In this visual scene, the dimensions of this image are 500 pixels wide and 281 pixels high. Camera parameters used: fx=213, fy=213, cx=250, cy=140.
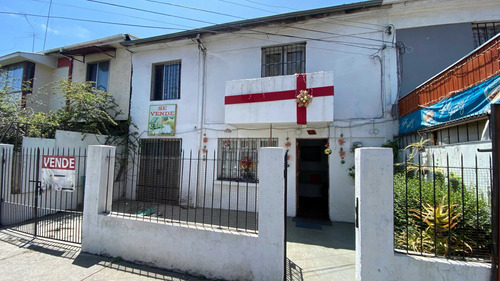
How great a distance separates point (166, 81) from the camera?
8.56 metres

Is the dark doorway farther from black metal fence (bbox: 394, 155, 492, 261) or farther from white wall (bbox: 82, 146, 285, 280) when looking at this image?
white wall (bbox: 82, 146, 285, 280)

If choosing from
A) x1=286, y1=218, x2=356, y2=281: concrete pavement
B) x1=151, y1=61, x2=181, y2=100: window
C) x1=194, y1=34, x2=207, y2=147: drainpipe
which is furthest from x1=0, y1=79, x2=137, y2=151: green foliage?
x1=286, y1=218, x2=356, y2=281: concrete pavement

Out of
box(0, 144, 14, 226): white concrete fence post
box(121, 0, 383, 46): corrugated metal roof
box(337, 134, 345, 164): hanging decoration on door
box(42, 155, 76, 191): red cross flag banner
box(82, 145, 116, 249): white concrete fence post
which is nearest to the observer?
box(82, 145, 116, 249): white concrete fence post

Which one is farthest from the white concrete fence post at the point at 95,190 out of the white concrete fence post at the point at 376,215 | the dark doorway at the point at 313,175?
the dark doorway at the point at 313,175

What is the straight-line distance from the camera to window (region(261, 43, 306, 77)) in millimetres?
7090

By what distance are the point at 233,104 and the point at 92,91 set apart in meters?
6.13

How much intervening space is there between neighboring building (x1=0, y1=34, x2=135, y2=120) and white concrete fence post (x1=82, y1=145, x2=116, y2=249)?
517 cm

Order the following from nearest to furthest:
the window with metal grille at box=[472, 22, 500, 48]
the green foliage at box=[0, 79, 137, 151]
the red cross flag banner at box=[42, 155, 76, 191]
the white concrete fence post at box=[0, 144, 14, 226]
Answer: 1. the red cross flag banner at box=[42, 155, 76, 191]
2. the white concrete fence post at box=[0, 144, 14, 226]
3. the window with metal grille at box=[472, 22, 500, 48]
4. the green foliage at box=[0, 79, 137, 151]

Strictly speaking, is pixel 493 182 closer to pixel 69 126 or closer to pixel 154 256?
pixel 154 256

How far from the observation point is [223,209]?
718 cm

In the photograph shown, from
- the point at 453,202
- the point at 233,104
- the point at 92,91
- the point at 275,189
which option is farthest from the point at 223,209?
the point at 92,91

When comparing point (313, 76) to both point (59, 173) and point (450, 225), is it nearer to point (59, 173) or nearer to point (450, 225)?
point (450, 225)

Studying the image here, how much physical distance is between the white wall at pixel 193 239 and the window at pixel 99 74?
6.75 m

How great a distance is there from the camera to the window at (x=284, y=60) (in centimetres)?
709
